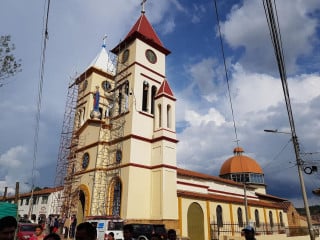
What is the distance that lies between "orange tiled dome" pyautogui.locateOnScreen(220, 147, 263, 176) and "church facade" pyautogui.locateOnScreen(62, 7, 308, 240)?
12.7 meters

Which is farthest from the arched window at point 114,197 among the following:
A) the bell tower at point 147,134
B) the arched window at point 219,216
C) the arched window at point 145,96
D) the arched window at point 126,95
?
the arched window at point 219,216

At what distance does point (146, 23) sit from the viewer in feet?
102

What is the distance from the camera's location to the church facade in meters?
23.0

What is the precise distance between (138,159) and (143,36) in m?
12.0

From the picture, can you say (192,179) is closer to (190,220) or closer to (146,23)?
(190,220)

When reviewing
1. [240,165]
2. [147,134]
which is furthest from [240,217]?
[147,134]

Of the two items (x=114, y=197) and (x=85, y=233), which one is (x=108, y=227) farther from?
(x=85, y=233)

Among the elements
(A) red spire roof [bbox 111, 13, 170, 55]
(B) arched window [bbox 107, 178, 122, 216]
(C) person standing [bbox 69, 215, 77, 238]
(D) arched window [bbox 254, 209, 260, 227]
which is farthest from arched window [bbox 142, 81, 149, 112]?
(D) arched window [bbox 254, 209, 260, 227]

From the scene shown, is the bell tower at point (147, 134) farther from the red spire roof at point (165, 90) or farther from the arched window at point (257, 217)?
the arched window at point (257, 217)

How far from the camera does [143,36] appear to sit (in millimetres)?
27812

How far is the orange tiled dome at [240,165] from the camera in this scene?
44.8 metres

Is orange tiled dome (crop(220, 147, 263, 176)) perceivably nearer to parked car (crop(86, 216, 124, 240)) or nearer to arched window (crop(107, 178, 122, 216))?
arched window (crop(107, 178, 122, 216))

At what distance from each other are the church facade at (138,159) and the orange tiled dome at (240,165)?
1271 cm

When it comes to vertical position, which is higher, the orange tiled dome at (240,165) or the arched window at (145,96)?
the arched window at (145,96)
